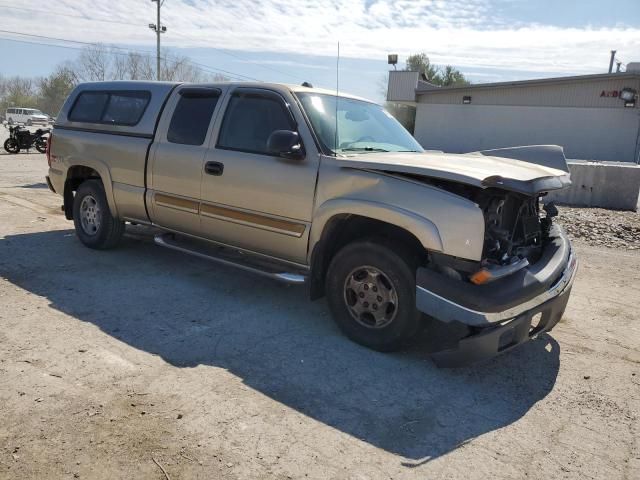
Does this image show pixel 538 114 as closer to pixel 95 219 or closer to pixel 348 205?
pixel 95 219

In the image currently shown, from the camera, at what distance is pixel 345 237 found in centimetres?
425

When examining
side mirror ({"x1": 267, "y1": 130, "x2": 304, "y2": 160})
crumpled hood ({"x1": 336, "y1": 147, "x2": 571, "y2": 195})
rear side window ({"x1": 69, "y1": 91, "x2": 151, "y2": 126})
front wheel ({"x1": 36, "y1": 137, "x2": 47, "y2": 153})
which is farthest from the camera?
front wheel ({"x1": 36, "y1": 137, "x2": 47, "y2": 153})

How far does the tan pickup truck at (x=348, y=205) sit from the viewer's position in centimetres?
343

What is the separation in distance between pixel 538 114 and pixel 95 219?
2390 cm

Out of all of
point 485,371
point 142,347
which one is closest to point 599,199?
point 485,371

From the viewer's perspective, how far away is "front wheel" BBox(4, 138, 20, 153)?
20141 millimetres

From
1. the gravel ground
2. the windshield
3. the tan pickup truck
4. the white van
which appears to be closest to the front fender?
the tan pickup truck

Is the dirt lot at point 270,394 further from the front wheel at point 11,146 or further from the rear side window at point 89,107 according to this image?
the front wheel at point 11,146

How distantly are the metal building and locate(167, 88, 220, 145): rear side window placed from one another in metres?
22.8

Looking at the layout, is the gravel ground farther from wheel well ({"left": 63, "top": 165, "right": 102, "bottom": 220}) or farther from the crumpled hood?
wheel well ({"left": 63, "top": 165, "right": 102, "bottom": 220})

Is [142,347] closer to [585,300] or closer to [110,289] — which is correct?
[110,289]

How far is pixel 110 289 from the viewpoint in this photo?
16.6ft

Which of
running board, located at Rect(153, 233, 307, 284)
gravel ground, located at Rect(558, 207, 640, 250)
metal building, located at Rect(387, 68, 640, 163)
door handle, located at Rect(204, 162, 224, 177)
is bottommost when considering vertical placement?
gravel ground, located at Rect(558, 207, 640, 250)

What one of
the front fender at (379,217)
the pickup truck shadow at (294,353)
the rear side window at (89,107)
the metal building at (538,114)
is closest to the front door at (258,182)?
the front fender at (379,217)
